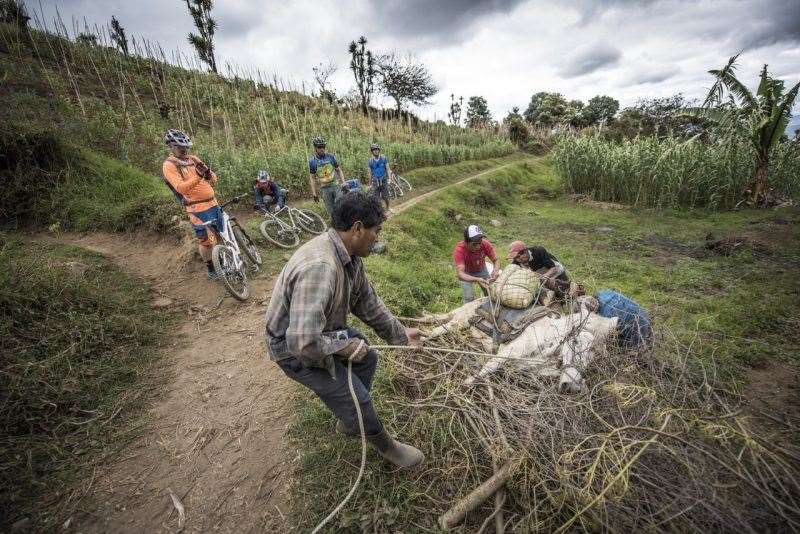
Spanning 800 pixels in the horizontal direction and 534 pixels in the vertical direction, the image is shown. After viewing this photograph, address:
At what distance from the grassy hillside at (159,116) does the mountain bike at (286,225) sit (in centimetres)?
269

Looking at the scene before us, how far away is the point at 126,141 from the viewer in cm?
998

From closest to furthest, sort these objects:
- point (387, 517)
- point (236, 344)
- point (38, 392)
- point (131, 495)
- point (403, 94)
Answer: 1. point (387, 517)
2. point (131, 495)
3. point (38, 392)
4. point (236, 344)
5. point (403, 94)

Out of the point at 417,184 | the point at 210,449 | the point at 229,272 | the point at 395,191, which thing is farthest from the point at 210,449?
the point at 417,184

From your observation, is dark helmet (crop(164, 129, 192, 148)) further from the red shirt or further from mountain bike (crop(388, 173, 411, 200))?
mountain bike (crop(388, 173, 411, 200))

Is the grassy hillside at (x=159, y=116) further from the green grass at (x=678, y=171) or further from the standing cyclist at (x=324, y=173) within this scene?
the green grass at (x=678, y=171)

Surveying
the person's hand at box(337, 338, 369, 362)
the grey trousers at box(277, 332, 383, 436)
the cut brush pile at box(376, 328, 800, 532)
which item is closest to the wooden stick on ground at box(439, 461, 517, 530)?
the cut brush pile at box(376, 328, 800, 532)

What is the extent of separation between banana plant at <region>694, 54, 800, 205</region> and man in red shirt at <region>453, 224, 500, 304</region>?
9.96 meters

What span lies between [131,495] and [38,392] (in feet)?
4.37

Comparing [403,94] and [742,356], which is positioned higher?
[403,94]

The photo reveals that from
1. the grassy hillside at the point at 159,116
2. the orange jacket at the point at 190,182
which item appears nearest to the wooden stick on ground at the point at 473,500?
the orange jacket at the point at 190,182

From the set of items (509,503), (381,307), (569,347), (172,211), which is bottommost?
(509,503)

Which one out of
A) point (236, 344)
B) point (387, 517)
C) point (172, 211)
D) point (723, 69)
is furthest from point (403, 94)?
point (387, 517)

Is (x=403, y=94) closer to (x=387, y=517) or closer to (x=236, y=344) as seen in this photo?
(x=236, y=344)

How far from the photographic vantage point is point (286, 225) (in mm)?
6793
